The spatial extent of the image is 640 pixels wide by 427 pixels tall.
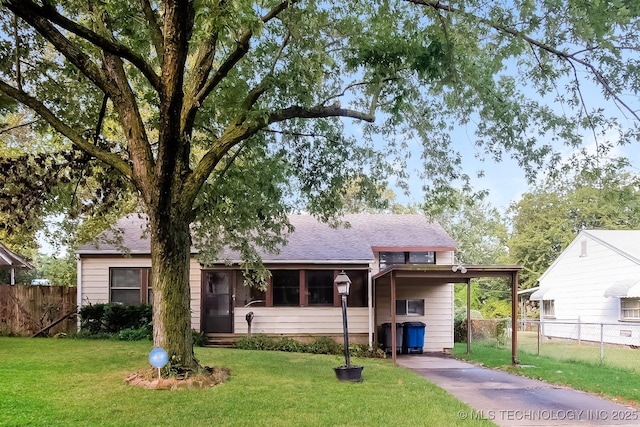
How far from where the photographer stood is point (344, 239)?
52.6 ft

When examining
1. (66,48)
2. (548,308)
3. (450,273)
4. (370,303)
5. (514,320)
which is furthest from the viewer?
(548,308)

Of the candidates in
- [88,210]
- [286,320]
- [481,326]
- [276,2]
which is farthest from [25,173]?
[481,326]

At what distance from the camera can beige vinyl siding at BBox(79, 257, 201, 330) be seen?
48.1 feet

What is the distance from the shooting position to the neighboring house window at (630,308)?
59.1 feet

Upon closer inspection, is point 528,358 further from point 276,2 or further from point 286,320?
point 276,2

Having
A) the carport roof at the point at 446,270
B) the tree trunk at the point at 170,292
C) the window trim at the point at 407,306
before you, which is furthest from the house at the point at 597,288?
the tree trunk at the point at 170,292

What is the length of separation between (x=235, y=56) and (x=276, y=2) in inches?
39.4

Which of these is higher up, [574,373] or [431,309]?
[431,309]

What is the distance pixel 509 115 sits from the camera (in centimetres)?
807

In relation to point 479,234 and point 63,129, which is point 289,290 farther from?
point 479,234

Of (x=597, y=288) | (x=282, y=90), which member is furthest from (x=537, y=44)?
(x=597, y=288)

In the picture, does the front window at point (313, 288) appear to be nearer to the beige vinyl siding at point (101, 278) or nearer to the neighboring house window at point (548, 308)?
the beige vinyl siding at point (101, 278)

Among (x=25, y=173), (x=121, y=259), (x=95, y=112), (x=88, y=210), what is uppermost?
(x=95, y=112)

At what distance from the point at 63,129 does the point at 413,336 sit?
10.5 m
